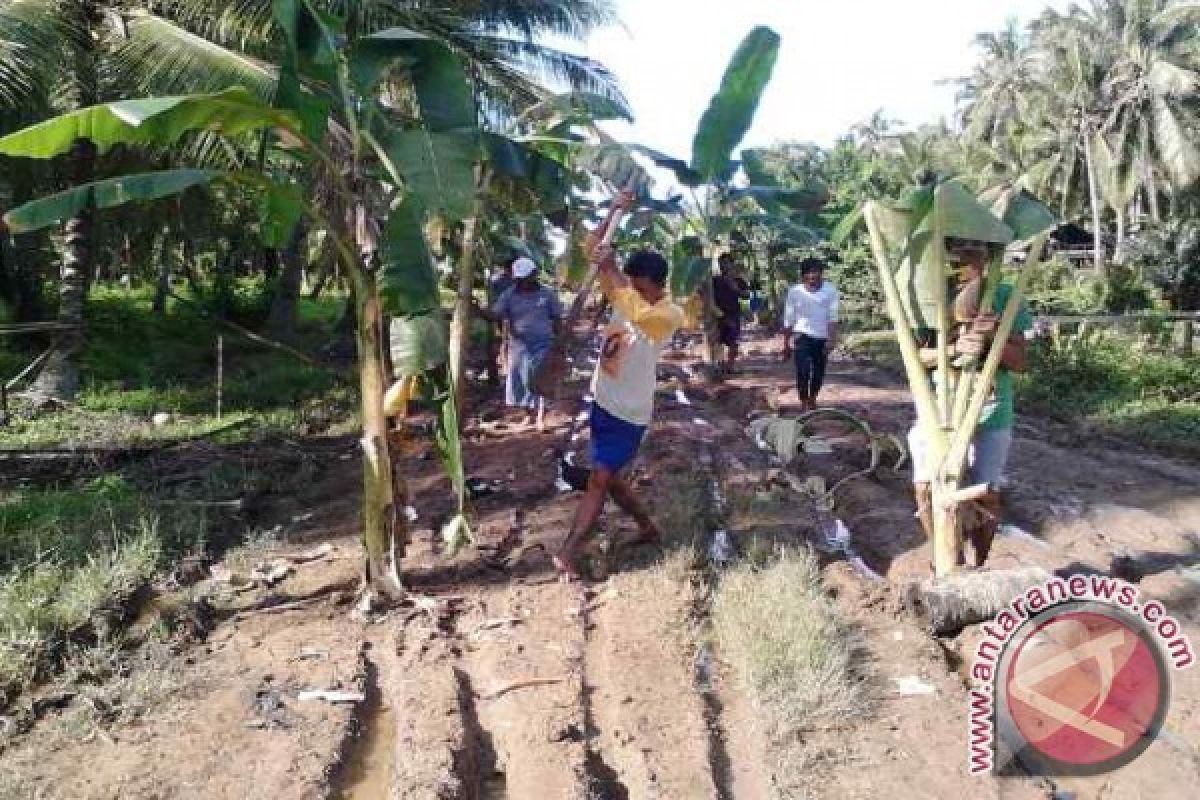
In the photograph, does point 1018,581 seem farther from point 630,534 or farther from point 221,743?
point 221,743

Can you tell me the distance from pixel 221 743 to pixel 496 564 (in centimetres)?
216

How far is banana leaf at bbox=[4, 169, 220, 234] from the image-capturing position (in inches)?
175

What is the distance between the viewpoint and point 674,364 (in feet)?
51.8

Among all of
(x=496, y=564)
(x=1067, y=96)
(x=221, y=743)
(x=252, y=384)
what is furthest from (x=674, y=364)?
(x=1067, y=96)

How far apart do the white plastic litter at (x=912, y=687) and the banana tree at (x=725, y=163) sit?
4665 millimetres

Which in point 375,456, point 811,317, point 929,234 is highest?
point 929,234

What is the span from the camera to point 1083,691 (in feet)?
12.5

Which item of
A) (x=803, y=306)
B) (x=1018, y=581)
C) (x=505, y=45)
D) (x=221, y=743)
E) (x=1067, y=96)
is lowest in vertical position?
(x=221, y=743)

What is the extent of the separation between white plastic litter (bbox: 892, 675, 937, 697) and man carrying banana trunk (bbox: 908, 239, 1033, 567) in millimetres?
903

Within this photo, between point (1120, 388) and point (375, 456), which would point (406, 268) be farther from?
point (1120, 388)

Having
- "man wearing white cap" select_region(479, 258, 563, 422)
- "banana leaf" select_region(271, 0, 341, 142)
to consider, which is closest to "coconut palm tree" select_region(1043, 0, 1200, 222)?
"man wearing white cap" select_region(479, 258, 563, 422)

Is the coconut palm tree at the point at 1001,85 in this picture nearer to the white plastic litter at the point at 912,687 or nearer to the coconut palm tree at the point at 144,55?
the coconut palm tree at the point at 144,55

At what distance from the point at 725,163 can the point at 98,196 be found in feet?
21.6

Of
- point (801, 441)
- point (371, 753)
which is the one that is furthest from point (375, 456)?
point (801, 441)
